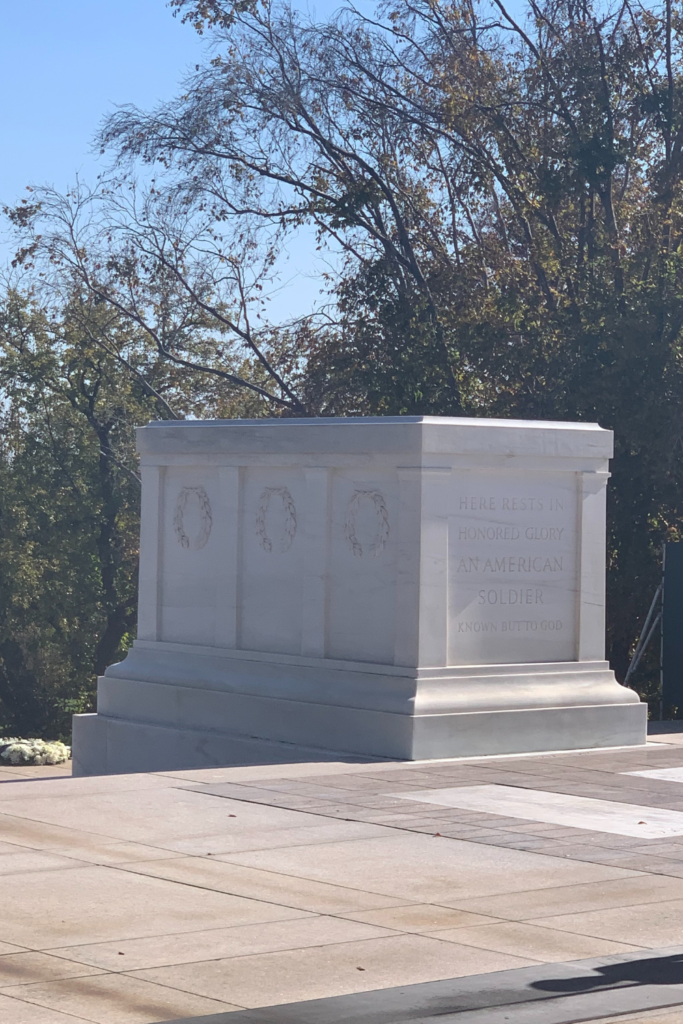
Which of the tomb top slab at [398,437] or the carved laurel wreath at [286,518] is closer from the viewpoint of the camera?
the tomb top slab at [398,437]

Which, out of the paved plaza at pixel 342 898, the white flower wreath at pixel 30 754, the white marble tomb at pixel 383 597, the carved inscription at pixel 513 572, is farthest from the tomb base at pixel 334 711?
the white flower wreath at pixel 30 754

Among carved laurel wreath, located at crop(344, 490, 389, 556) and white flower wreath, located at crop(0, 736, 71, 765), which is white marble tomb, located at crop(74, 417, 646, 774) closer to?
carved laurel wreath, located at crop(344, 490, 389, 556)

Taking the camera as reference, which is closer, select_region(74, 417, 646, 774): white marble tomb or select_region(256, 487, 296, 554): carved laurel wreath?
select_region(74, 417, 646, 774): white marble tomb

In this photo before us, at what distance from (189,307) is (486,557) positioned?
20.1 meters

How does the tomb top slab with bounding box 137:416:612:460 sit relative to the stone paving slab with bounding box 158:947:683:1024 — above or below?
above

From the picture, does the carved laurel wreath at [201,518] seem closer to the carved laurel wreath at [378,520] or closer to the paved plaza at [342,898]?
the carved laurel wreath at [378,520]

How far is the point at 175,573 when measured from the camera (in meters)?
13.4

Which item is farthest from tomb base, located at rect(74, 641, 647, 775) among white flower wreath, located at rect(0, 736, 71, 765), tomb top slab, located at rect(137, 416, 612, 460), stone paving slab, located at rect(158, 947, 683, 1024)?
white flower wreath, located at rect(0, 736, 71, 765)

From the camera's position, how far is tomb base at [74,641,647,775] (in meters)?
11.0

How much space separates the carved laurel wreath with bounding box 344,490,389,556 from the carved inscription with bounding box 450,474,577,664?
0.55m

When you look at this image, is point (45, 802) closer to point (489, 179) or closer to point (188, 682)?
point (188, 682)

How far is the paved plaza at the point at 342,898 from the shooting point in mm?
4938

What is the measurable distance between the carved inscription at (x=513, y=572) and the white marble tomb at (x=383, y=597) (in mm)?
15

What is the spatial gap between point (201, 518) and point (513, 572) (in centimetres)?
303
